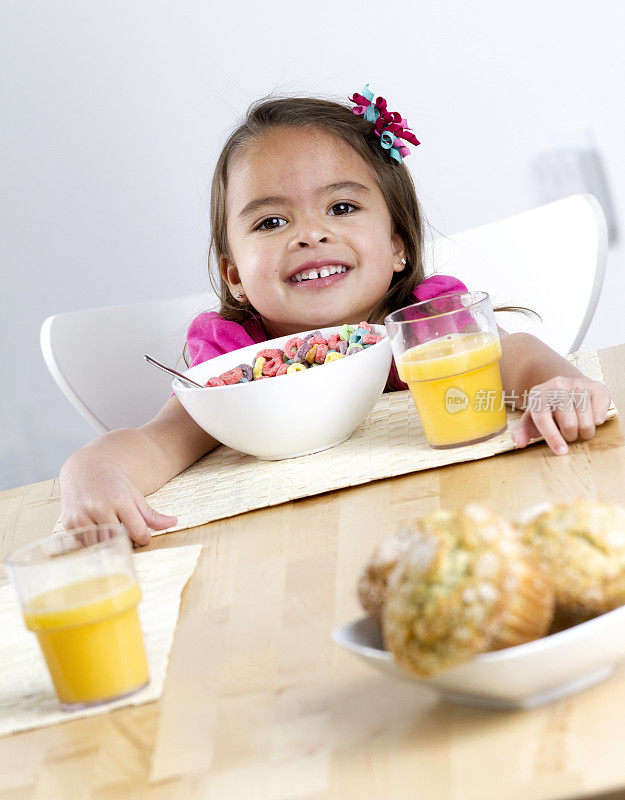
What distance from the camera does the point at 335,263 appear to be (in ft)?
4.89

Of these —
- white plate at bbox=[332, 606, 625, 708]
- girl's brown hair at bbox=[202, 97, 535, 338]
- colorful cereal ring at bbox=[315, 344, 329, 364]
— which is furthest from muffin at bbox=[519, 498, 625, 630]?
girl's brown hair at bbox=[202, 97, 535, 338]

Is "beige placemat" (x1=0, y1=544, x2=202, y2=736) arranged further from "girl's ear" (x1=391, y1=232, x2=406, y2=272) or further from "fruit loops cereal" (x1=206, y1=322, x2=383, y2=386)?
"girl's ear" (x1=391, y1=232, x2=406, y2=272)

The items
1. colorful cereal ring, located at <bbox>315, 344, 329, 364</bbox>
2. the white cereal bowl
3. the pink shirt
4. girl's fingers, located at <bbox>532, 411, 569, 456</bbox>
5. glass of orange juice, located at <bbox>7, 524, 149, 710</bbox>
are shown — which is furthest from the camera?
the pink shirt

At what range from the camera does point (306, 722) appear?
514mm

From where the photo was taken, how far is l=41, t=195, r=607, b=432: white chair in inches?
68.5

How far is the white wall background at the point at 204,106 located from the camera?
3.07 meters

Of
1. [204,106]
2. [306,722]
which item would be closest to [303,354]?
[306,722]

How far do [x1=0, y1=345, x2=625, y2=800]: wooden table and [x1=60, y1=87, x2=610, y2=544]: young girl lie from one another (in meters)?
0.41

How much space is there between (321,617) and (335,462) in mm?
389

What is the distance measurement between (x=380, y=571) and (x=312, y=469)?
1.79 feet

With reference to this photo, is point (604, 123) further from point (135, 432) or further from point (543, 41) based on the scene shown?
point (135, 432)

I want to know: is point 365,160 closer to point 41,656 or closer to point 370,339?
point 370,339

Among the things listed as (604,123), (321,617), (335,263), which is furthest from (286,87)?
(321,617)

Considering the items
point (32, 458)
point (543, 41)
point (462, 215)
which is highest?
point (543, 41)
